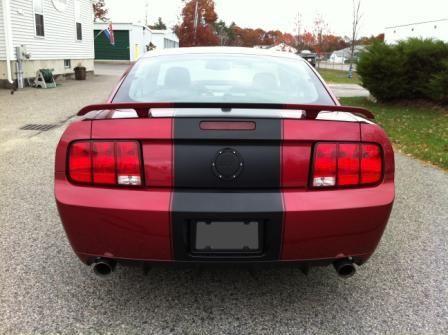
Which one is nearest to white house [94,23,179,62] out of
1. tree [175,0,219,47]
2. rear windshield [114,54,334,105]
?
tree [175,0,219,47]

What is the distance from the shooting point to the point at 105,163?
222 centimetres

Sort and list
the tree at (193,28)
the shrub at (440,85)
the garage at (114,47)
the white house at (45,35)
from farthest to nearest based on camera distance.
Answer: the tree at (193,28), the garage at (114,47), the white house at (45,35), the shrub at (440,85)

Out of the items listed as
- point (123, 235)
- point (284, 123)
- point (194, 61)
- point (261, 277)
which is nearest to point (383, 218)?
point (284, 123)

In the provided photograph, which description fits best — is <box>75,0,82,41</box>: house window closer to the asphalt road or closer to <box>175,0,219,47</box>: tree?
the asphalt road

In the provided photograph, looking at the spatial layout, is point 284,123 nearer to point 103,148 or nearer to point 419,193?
point 103,148

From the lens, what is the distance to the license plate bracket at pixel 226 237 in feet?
7.08

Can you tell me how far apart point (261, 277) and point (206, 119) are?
4.28 ft

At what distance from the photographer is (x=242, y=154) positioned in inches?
85.7

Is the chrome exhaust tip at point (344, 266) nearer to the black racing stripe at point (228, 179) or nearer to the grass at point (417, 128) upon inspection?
the black racing stripe at point (228, 179)

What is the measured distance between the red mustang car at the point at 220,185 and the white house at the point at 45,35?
45.1 ft

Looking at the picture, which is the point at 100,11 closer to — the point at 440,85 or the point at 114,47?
the point at 114,47

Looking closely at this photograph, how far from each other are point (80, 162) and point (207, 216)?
716 millimetres

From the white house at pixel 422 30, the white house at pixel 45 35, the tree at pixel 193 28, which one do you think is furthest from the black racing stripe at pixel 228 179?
the tree at pixel 193 28

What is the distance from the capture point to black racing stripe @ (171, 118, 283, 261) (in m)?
2.13
